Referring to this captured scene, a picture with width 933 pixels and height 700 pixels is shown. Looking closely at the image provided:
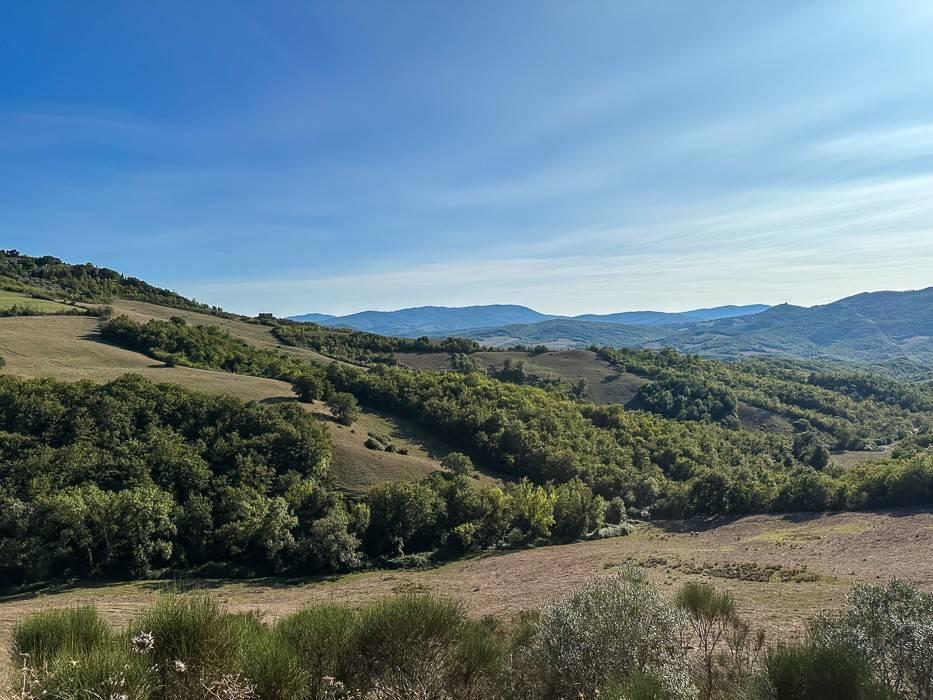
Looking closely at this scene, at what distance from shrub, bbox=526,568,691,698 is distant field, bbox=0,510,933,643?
12.4m

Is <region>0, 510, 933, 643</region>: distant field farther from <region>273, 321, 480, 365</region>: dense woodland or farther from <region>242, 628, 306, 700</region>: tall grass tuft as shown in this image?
<region>273, 321, 480, 365</region>: dense woodland

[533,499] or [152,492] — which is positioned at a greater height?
[152,492]

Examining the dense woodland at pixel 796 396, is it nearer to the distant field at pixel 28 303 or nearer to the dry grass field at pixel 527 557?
the dry grass field at pixel 527 557

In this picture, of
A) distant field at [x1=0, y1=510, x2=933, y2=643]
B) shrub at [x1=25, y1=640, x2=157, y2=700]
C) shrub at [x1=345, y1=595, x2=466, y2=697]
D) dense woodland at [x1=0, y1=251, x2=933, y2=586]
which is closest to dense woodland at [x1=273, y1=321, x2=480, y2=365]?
dense woodland at [x1=0, y1=251, x2=933, y2=586]

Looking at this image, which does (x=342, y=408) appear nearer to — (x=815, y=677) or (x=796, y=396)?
(x=815, y=677)

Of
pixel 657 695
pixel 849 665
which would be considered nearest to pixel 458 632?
pixel 657 695

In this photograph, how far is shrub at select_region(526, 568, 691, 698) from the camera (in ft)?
41.2

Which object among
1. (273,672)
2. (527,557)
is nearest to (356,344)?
(527,557)

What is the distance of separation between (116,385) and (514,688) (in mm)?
59828

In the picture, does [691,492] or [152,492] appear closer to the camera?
[152,492]

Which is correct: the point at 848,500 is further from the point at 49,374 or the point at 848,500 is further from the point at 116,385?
the point at 49,374

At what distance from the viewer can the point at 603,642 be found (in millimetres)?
12875

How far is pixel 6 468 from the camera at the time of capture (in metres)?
41.6

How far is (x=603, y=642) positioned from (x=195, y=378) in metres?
72.8
